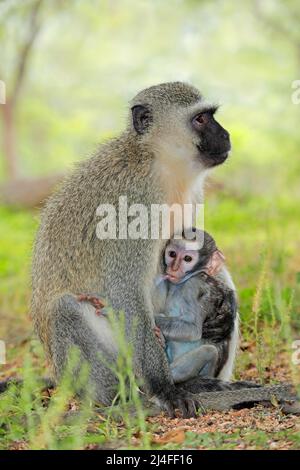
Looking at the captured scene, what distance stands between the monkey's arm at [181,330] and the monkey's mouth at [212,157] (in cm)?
96

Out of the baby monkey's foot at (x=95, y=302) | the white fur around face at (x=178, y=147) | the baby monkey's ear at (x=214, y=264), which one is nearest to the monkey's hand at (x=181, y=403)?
the baby monkey's foot at (x=95, y=302)

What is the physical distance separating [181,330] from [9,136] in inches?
673

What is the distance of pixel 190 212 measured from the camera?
4.60 m

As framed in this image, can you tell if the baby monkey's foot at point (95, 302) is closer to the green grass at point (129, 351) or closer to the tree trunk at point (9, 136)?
the green grass at point (129, 351)

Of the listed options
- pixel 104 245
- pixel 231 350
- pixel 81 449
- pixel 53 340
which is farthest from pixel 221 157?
pixel 81 449

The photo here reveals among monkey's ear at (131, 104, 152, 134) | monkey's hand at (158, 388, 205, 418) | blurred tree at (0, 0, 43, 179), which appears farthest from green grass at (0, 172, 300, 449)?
blurred tree at (0, 0, 43, 179)

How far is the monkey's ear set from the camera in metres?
4.51

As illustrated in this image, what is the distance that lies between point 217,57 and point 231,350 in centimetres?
2243

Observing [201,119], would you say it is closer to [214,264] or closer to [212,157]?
[212,157]

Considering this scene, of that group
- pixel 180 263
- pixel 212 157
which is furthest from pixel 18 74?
pixel 180 263

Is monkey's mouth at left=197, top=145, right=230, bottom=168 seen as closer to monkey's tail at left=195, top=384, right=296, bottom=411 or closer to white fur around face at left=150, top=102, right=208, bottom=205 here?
white fur around face at left=150, top=102, right=208, bottom=205

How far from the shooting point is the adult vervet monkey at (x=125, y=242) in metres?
4.08

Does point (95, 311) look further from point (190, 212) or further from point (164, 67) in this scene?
point (164, 67)

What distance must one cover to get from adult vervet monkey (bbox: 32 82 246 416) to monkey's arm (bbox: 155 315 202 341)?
0.14 meters
